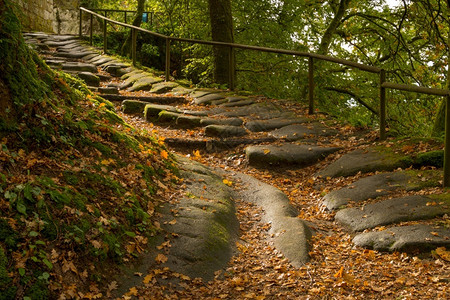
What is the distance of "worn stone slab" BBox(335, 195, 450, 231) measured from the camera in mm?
5066

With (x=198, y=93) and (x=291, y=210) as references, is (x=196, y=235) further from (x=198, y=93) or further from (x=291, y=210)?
(x=198, y=93)

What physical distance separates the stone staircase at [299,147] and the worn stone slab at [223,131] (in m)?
0.02

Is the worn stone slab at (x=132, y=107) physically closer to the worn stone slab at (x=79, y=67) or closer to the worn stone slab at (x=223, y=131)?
the worn stone slab at (x=223, y=131)

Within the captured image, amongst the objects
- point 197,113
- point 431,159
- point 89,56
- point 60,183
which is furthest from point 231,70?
point 60,183

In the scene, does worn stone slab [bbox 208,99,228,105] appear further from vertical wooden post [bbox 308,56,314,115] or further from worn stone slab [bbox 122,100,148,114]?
vertical wooden post [bbox 308,56,314,115]

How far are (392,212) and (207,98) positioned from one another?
6192mm

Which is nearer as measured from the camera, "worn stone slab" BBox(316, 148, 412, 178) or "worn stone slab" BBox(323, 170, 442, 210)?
"worn stone slab" BBox(323, 170, 442, 210)

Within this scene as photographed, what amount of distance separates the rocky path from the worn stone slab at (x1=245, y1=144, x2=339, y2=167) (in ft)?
0.05

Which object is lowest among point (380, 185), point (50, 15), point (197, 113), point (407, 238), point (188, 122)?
point (407, 238)

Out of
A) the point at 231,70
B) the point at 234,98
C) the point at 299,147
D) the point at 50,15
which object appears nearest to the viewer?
the point at 299,147

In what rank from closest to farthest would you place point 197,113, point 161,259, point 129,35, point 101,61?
1. point 161,259
2. point 197,113
3. point 101,61
4. point 129,35

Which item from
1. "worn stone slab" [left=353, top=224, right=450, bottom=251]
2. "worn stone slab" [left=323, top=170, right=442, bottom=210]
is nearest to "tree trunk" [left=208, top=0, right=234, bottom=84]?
"worn stone slab" [left=323, top=170, right=442, bottom=210]

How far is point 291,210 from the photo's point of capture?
229 inches

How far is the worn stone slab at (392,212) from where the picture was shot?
5.07m
